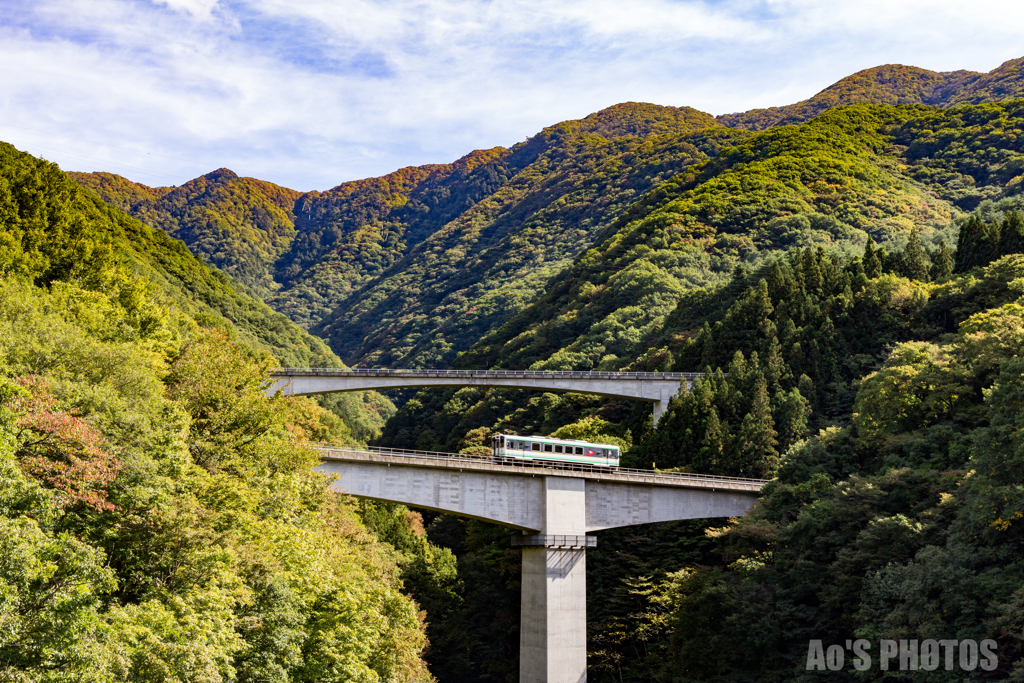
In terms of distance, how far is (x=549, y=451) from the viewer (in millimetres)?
53656

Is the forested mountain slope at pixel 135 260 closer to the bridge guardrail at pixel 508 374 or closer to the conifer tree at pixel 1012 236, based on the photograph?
the bridge guardrail at pixel 508 374

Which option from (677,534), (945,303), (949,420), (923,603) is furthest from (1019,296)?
(923,603)

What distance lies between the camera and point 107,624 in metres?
22.9

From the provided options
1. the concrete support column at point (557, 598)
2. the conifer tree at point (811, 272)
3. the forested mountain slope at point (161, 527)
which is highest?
the conifer tree at point (811, 272)

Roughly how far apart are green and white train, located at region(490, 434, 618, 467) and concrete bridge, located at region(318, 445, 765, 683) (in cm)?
110

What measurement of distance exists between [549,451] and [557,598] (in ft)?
29.5

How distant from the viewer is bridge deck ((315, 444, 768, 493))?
47812 millimetres

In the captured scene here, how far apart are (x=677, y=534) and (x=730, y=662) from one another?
11.8 metres

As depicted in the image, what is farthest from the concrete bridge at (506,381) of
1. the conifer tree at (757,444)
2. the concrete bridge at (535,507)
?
the concrete bridge at (535,507)

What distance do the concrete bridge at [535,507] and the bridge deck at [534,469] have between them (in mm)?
69

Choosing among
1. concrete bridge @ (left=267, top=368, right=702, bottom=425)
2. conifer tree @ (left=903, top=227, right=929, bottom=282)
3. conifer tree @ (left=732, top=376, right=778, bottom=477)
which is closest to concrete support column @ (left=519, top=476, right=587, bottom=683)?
conifer tree @ (left=732, top=376, right=778, bottom=477)

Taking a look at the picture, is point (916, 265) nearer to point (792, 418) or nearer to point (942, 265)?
point (942, 265)

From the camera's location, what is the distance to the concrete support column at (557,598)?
157 feet

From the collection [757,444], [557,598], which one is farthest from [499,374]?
[557,598]
